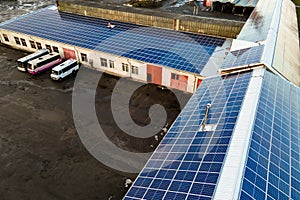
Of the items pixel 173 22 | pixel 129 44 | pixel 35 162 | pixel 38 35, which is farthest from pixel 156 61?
pixel 38 35

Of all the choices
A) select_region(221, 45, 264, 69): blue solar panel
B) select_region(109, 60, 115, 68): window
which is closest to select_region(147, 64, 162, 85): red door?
select_region(109, 60, 115, 68): window

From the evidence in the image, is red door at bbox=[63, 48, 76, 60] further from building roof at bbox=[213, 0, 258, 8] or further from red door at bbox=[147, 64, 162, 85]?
building roof at bbox=[213, 0, 258, 8]

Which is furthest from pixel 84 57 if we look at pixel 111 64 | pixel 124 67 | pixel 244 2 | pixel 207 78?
pixel 244 2

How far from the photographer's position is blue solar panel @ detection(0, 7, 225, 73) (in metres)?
29.8

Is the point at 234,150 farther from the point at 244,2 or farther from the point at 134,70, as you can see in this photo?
the point at 244,2

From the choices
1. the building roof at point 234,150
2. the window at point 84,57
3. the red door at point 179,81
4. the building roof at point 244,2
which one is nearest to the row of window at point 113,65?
the window at point 84,57

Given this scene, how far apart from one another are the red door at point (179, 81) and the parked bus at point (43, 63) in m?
Result: 17.9

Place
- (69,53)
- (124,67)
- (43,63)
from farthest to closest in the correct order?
(69,53)
(43,63)
(124,67)

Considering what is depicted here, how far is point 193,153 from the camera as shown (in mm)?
14070

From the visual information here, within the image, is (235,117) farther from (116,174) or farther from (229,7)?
(229,7)

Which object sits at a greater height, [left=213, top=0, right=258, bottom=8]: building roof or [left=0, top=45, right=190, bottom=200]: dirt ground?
[left=213, top=0, right=258, bottom=8]: building roof

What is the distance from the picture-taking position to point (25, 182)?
64.2ft

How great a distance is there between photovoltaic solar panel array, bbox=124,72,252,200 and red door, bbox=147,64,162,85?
35.0ft

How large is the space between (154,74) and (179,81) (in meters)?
3.47
